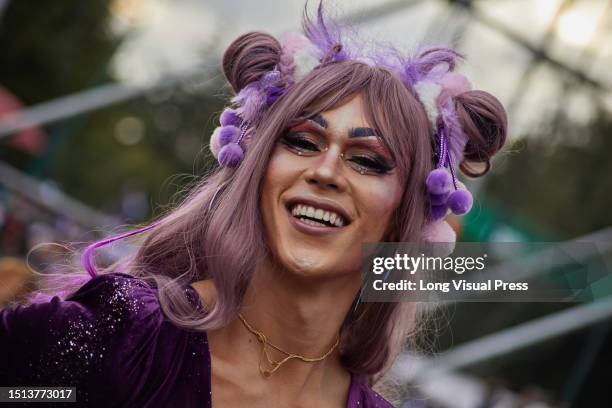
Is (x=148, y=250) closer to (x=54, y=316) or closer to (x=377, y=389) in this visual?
(x=54, y=316)

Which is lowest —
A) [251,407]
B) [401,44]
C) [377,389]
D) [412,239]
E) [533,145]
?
[533,145]

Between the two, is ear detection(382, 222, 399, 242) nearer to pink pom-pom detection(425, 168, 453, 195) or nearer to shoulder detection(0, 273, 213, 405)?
pink pom-pom detection(425, 168, 453, 195)

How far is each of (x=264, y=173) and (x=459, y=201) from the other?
0.57m

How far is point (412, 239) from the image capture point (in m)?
2.44

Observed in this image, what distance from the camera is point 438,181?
240 cm

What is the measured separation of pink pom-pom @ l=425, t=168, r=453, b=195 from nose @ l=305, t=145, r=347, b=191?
0.28m

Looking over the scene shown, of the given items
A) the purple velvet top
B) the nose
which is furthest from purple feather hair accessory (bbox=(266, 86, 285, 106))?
the purple velvet top

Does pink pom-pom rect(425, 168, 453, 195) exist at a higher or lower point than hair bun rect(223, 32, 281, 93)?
lower

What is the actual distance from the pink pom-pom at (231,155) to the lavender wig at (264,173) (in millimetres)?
22

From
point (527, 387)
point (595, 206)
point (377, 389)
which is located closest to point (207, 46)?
point (595, 206)

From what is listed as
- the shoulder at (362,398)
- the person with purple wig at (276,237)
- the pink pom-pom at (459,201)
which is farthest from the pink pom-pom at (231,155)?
the shoulder at (362,398)

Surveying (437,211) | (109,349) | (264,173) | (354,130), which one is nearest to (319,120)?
(354,130)

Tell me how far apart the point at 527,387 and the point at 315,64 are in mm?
4572

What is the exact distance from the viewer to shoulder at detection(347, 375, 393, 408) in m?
2.56
